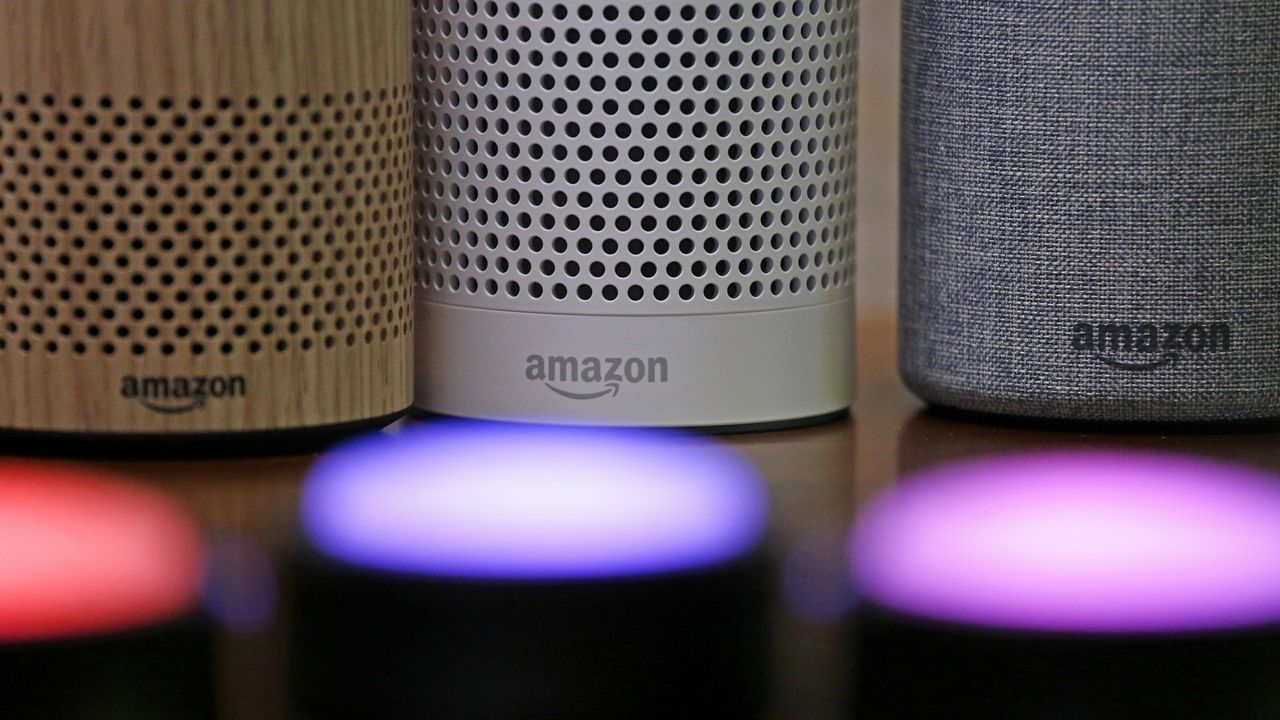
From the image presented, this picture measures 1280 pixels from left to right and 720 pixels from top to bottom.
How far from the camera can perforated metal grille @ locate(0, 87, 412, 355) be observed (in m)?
0.68

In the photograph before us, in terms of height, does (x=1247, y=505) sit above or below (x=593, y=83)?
below

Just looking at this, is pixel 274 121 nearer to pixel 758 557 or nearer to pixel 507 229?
pixel 507 229

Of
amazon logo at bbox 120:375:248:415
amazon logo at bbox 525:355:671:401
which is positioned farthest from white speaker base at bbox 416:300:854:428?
amazon logo at bbox 120:375:248:415

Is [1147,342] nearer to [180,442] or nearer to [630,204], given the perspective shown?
[630,204]

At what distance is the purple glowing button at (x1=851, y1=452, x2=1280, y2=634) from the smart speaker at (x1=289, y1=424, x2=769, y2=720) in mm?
48

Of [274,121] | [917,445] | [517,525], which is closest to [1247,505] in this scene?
[917,445]

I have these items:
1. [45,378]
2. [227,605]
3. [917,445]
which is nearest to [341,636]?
[227,605]

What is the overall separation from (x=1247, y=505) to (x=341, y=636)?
304 millimetres

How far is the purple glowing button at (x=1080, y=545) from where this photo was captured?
0.60 meters

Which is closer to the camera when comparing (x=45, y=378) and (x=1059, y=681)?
(x=1059, y=681)

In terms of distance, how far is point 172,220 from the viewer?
0.69 meters

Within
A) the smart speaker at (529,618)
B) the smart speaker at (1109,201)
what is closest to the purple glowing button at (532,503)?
the smart speaker at (529,618)

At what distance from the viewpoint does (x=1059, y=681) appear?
59cm

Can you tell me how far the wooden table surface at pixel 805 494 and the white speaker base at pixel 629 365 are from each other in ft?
0.07
